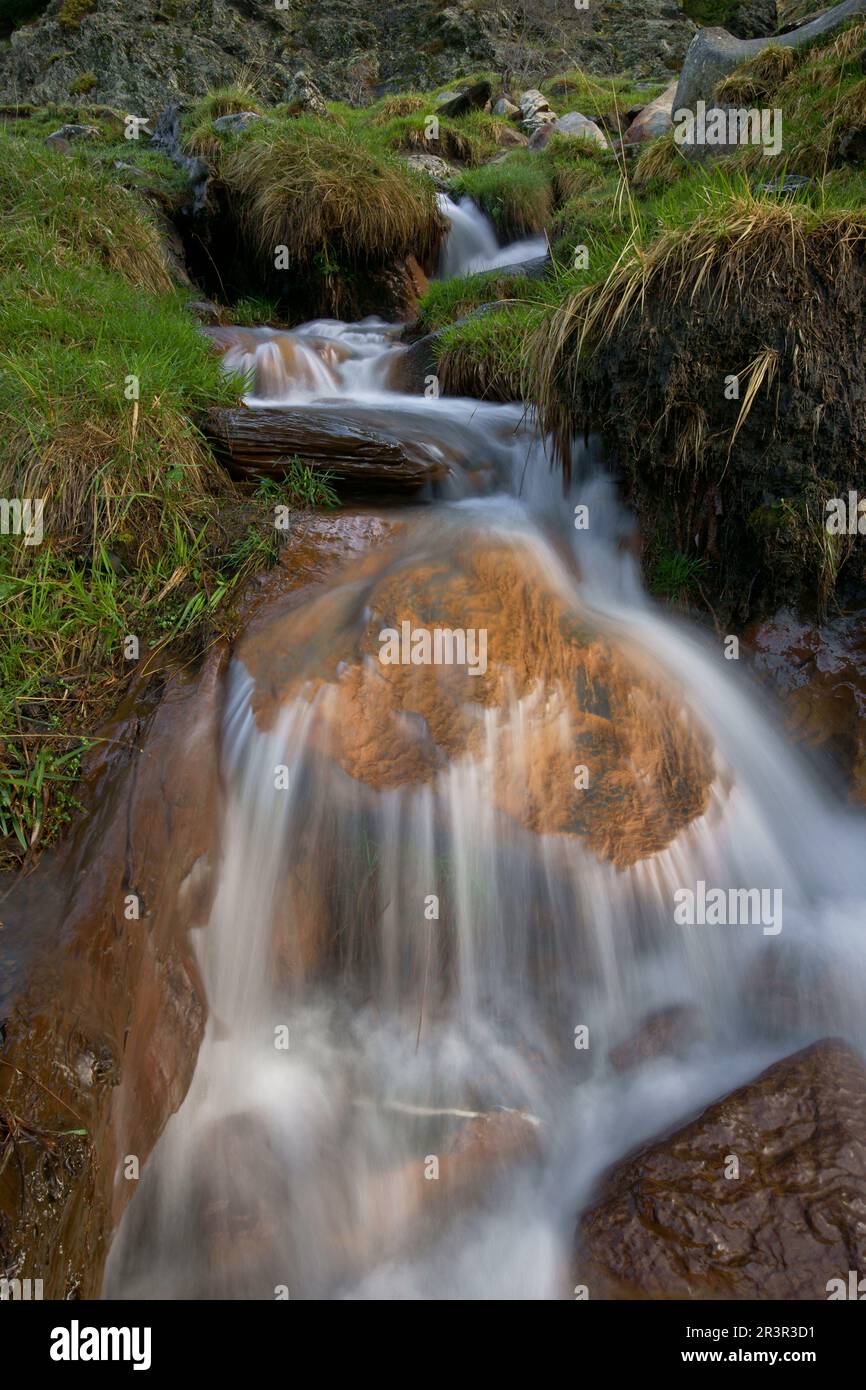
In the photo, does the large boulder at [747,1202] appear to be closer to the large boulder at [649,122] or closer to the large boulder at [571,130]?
the large boulder at [649,122]

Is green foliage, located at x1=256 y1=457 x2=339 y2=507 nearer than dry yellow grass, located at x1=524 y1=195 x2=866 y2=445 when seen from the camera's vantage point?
No

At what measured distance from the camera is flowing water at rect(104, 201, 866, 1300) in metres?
2.22

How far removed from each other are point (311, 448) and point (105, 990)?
9.26ft

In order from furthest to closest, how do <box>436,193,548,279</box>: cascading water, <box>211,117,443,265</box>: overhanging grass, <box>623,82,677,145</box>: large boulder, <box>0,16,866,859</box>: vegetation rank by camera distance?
<box>623,82,677,145</box>: large boulder
<box>436,193,548,279</box>: cascading water
<box>211,117,443,265</box>: overhanging grass
<box>0,16,866,859</box>: vegetation

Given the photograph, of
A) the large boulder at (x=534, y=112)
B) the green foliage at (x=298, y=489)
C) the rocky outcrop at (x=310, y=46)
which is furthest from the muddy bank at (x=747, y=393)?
the rocky outcrop at (x=310, y=46)

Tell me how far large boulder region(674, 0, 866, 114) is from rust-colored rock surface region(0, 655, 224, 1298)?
25.3ft

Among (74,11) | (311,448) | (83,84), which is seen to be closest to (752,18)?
(83,84)

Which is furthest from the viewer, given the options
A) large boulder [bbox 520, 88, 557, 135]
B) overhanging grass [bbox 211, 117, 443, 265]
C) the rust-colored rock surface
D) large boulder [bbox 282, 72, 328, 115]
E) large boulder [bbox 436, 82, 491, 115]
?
large boulder [bbox 436, 82, 491, 115]

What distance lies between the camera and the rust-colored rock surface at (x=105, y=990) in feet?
5.85

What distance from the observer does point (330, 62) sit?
19.0 meters

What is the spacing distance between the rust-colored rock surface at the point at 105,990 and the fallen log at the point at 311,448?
153 centimetres

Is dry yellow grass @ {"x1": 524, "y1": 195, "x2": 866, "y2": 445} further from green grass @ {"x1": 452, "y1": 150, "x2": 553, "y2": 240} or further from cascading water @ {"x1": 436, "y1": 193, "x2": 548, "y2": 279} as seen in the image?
green grass @ {"x1": 452, "y1": 150, "x2": 553, "y2": 240}

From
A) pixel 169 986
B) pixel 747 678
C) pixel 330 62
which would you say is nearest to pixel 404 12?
pixel 330 62

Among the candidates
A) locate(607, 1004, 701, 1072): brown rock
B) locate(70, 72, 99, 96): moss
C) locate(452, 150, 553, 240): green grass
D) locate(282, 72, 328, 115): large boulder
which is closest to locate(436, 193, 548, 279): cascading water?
locate(452, 150, 553, 240): green grass
